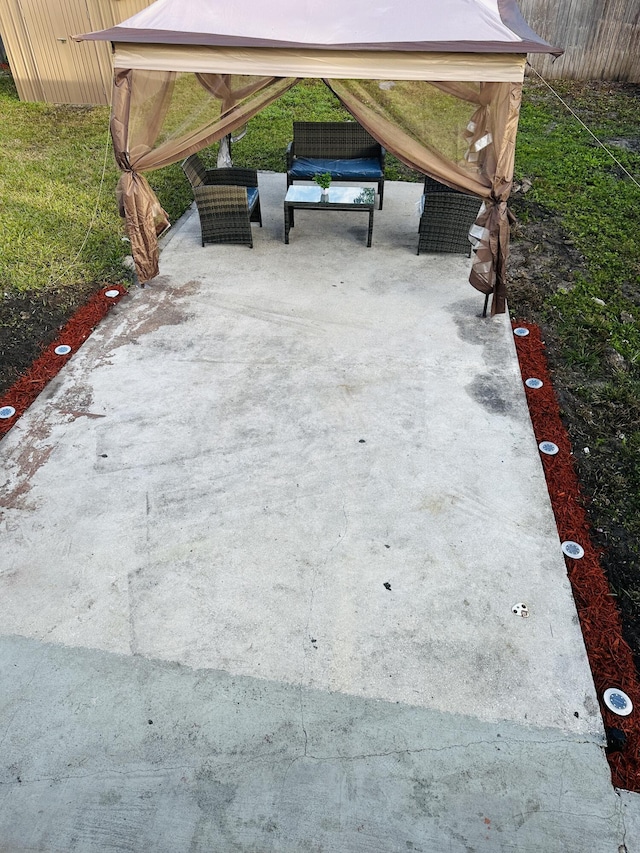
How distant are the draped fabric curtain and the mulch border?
107 cm

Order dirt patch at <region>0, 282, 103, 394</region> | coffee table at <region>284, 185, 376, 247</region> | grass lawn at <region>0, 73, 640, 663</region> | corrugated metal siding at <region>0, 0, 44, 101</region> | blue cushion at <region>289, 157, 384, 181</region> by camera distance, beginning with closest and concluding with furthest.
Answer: grass lawn at <region>0, 73, 640, 663</region> → dirt patch at <region>0, 282, 103, 394</region> → coffee table at <region>284, 185, 376, 247</region> → blue cushion at <region>289, 157, 384, 181</region> → corrugated metal siding at <region>0, 0, 44, 101</region>

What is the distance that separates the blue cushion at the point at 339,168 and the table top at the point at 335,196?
11.4 inches

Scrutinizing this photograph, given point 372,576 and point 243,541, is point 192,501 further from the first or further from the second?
point 372,576

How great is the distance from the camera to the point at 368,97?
5340mm

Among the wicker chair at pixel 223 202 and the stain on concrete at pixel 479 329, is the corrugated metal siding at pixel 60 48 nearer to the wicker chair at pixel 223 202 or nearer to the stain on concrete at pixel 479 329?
the wicker chair at pixel 223 202

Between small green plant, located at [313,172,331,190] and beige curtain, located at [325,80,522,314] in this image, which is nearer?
beige curtain, located at [325,80,522,314]

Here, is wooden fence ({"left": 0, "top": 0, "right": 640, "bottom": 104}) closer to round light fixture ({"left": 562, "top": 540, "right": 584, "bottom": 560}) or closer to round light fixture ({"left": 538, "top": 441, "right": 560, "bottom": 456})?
round light fixture ({"left": 538, "top": 441, "right": 560, "bottom": 456})

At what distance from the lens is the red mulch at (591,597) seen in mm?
2984

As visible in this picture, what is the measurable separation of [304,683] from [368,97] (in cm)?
479

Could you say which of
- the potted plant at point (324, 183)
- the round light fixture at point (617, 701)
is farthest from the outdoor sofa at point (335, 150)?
the round light fixture at point (617, 701)

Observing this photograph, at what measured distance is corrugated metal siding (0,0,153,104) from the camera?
1086 centimetres

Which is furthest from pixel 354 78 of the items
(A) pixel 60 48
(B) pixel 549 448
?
(A) pixel 60 48

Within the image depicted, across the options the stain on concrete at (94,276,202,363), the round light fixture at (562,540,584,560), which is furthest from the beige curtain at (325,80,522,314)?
the round light fixture at (562,540,584,560)

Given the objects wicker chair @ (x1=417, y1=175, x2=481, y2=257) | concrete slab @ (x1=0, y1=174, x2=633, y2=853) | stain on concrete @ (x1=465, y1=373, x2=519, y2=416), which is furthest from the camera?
wicker chair @ (x1=417, y1=175, x2=481, y2=257)
